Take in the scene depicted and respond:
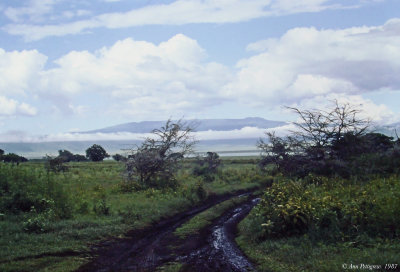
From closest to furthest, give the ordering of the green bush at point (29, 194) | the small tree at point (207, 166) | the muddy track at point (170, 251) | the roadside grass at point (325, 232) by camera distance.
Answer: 1. the roadside grass at point (325, 232)
2. the muddy track at point (170, 251)
3. the green bush at point (29, 194)
4. the small tree at point (207, 166)

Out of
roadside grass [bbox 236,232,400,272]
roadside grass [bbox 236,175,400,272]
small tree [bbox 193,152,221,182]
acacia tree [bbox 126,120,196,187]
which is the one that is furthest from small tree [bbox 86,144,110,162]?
roadside grass [bbox 236,232,400,272]

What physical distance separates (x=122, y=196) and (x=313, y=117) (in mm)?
15807

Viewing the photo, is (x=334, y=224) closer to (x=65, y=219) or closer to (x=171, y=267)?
(x=171, y=267)

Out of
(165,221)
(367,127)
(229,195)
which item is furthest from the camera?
(229,195)

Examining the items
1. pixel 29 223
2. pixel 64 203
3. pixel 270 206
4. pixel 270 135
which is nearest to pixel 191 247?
pixel 270 206

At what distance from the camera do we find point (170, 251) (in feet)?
49.5

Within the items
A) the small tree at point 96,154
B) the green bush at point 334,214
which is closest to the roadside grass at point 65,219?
the green bush at point 334,214

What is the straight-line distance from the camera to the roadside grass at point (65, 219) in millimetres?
13545

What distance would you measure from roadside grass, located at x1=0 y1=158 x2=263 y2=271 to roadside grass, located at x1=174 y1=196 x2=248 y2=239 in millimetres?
2111

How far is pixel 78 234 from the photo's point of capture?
1689cm

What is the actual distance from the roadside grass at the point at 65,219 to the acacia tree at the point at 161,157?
3988 millimetres

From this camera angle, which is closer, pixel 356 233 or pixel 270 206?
pixel 356 233

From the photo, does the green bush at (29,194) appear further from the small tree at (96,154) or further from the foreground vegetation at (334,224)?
the small tree at (96,154)

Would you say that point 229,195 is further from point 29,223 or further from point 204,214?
point 29,223
